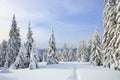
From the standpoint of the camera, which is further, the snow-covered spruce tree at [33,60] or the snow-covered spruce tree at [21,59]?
the snow-covered spruce tree at [21,59]

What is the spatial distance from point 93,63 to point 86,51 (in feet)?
117

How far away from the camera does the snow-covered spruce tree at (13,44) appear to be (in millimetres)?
55000

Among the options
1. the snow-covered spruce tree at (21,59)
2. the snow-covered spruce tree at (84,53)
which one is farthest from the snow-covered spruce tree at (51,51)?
the snow-covered spruce tree at (84,53)

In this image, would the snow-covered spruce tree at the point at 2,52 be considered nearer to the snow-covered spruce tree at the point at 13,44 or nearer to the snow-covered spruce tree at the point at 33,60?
the snow-covered spruce tree at the point at 13,44

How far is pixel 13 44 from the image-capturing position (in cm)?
5556

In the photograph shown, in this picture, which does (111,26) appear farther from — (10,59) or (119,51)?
(10,59)

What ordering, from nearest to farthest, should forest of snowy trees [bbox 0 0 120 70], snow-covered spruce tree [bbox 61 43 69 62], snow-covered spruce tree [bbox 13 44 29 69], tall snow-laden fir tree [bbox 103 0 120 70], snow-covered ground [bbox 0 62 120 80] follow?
snow-covered ground [bbox 0 62 120 80] → tall snow-laden fir tree [bbox 103 0 120 70] → forest of snowy trees [bbox 0 0 120 70] → snow-covered spruce tree [bbox 13 44 29 69] → snow-covered spruce tree [bbox 61 43 69 62]

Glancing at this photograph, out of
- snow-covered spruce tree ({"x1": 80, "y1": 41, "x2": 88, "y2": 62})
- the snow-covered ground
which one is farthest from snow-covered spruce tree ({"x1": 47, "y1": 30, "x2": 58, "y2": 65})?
snow-covered spruce tree ({"x1": 80, "y1": 41, "x2": 88, "y2": 62})

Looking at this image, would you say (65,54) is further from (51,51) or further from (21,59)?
(21,59)

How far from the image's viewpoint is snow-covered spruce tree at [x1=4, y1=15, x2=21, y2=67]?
5500 cm

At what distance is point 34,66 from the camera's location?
142 feet

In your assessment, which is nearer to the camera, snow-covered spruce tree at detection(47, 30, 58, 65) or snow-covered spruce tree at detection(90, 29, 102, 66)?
snow-covered spruce tree at detection(90, 29, 102, 66)

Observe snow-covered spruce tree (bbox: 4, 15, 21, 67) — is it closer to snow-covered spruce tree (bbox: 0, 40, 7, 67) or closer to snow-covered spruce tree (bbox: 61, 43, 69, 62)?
snow-covered spruce tree (bbox: 0, 40, 7, 67)

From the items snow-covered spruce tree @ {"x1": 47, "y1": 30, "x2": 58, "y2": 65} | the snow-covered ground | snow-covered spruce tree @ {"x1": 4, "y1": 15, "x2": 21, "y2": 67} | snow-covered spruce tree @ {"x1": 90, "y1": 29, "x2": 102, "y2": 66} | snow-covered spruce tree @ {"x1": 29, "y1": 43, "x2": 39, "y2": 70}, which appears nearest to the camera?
the snow-covered ground
